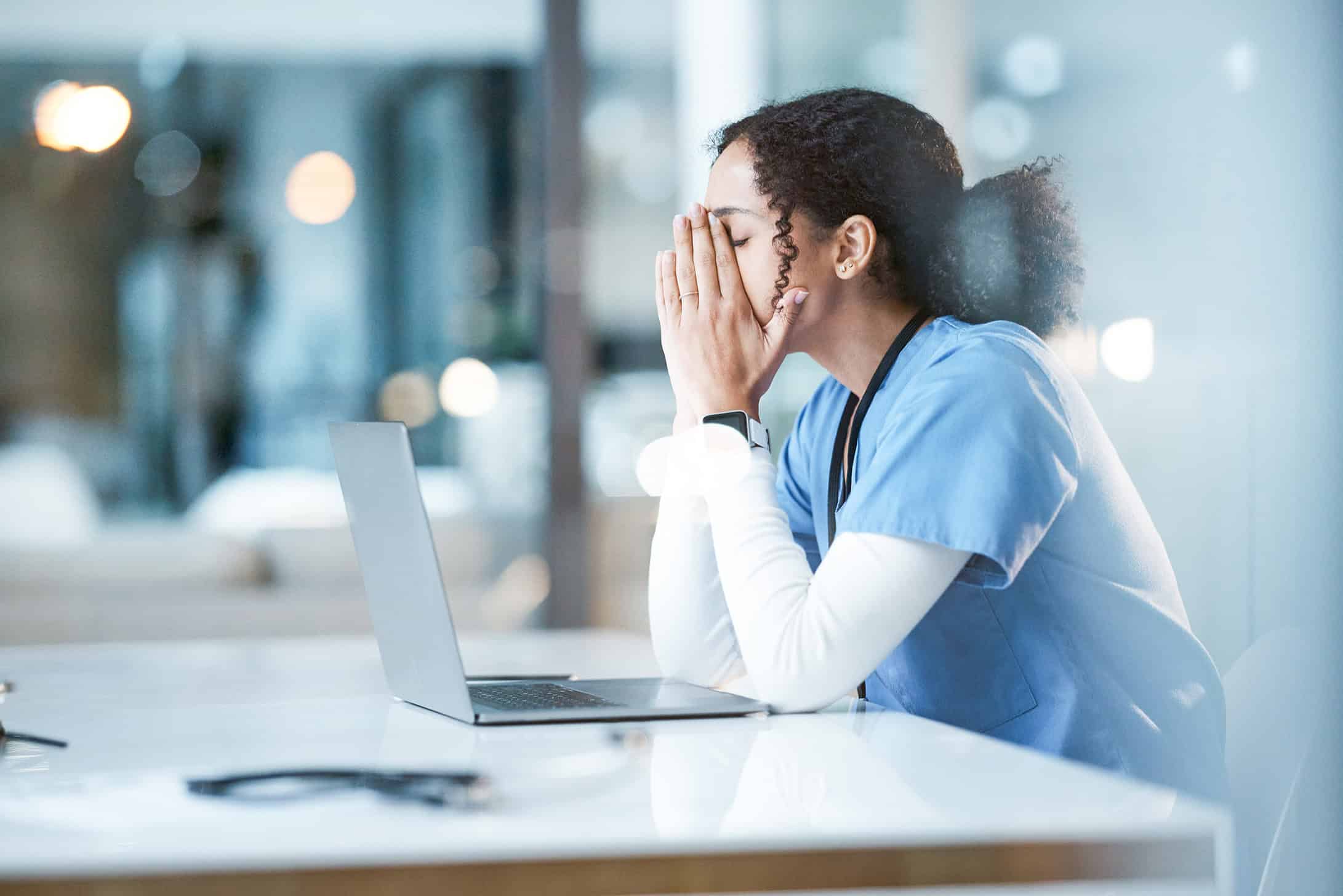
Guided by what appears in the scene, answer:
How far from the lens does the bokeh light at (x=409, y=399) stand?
467 centimetres

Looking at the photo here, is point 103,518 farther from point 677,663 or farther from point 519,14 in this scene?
point 677,663

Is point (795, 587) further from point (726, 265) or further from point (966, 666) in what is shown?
point (726, 265)

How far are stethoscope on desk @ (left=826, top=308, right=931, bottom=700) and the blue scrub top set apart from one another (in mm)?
61

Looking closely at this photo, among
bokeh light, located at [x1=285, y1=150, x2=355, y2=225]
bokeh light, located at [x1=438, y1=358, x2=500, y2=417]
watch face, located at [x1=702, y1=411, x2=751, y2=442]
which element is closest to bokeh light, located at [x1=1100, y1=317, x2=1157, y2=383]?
watch face, located at [x1=702, y1=411, x2=751, y2=442]

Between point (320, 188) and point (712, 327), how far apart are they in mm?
4099

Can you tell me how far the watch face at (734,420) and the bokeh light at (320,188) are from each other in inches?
163

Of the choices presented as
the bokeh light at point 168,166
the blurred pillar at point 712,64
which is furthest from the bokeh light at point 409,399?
the blurred pillar at point 712,64

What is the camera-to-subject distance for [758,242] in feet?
4.09

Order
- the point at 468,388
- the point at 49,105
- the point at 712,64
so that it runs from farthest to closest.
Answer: the point at 49,105
the point at 468,388
the point at 712,64

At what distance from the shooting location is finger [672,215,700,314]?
4.04ft

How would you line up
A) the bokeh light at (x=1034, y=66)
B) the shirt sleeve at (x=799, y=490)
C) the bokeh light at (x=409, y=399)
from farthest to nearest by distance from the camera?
1. the bokeh light at (x=409, y=399)
2. the bokeh light at (x=1034, y=66)
3. the shirt sleeve at (x=799, y=490)

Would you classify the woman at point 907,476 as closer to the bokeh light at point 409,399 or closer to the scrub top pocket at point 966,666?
the scrub top pocket at point 966,666

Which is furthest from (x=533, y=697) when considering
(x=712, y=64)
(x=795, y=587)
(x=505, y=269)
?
(x=505, y=269)

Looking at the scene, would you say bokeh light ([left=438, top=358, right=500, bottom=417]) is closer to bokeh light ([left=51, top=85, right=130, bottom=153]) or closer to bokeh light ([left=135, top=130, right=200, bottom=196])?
bokeh light ([left=135, top=130, right=200, bottom=196])
